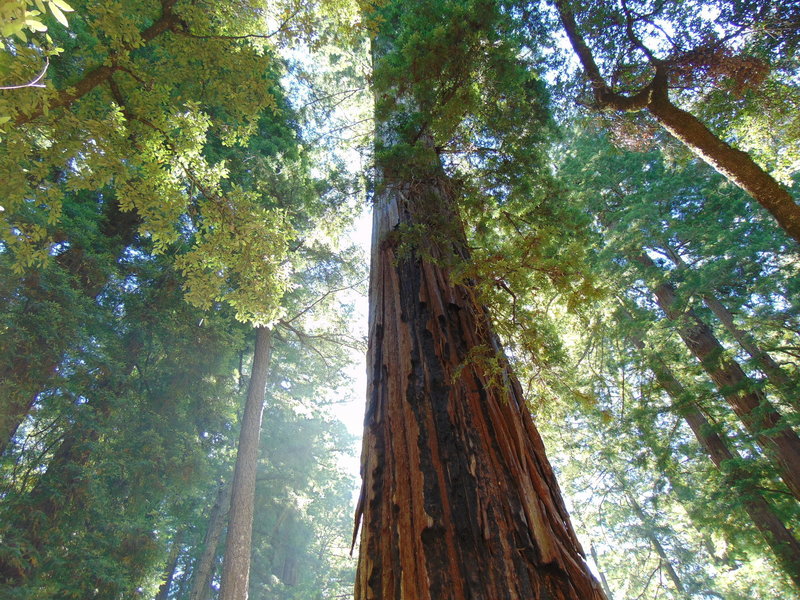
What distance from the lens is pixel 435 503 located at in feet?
4.42

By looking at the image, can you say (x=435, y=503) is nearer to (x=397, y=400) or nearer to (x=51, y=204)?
(x=397, y=400)

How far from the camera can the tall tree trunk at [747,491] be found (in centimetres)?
548

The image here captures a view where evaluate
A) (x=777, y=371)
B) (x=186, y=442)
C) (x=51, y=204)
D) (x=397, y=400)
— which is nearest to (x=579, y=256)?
(x=397, y=400)

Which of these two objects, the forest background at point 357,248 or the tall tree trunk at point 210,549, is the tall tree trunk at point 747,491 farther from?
the tall tree trunk at point 210,549

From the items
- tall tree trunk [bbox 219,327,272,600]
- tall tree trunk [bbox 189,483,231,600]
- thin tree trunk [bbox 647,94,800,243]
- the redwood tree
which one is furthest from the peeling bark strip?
tall tree trunk [bbox 189,483,231,600]

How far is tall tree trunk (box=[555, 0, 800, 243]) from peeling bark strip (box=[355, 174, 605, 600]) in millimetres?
2855

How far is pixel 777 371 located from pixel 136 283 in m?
12.0

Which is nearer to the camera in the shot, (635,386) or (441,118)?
(441,118)

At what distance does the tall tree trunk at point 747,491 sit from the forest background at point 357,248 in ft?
0.13

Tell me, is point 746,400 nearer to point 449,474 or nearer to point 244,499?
point 449,474

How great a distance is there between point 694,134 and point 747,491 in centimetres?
526

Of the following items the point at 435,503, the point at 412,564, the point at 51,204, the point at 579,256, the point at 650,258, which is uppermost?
the point at 650,258

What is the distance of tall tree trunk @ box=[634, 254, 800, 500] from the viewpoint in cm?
550

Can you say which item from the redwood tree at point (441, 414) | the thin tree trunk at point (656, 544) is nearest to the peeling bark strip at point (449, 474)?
the redwood tree at point (441, 414)
